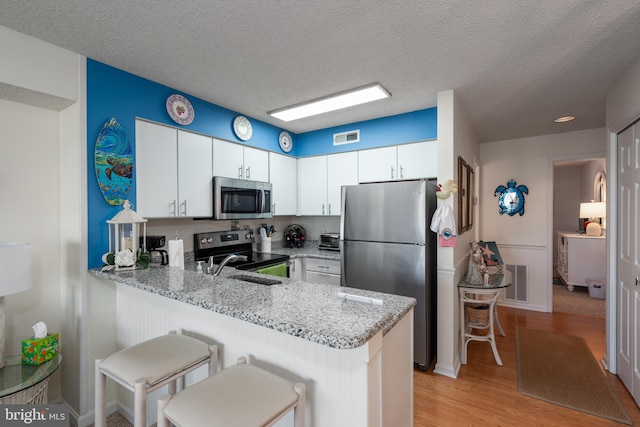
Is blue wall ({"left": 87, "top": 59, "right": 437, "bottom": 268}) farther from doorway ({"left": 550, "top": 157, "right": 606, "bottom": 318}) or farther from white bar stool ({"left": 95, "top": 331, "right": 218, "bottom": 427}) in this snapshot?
doorway ({"left": 550, "top": 157, "right": 606, "bottom": 318})

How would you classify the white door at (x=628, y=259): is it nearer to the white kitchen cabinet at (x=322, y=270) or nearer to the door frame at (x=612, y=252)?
the door frame at (x=612, y=252)

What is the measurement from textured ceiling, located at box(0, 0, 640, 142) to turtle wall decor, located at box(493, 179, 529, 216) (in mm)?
1675

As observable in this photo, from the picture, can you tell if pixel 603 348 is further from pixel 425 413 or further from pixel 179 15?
pixel 179 15

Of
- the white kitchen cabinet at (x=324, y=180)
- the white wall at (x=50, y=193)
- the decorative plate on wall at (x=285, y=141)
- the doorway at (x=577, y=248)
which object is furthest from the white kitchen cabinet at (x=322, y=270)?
the doorway at (x=577, y=248)

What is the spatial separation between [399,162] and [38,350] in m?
3.23

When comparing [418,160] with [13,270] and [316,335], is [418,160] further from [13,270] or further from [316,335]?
[13,270]

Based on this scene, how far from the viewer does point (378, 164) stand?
3.40 m

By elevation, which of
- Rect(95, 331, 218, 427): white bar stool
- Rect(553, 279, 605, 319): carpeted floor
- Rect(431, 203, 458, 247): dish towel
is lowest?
Rect(553, 279, 605, 319): carpeted floor

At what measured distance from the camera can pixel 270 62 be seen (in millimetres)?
2119

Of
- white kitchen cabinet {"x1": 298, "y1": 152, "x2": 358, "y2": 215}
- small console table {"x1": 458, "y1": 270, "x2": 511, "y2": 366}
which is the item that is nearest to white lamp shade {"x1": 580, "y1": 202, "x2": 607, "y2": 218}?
small console table {"x1": 458, "y1": 270, "x2": 511, "y2": 366}

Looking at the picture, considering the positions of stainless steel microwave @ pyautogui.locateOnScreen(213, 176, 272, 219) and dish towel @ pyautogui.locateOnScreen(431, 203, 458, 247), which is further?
stainless steel microwave @ pyautogui.locateOnScreen(213, 176, 272, 219)

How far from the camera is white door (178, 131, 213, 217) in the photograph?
2.63 meters

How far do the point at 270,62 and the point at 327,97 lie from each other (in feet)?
2.19

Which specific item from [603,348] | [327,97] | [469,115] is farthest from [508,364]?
[327,97]
